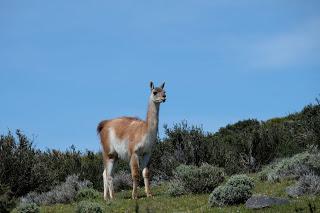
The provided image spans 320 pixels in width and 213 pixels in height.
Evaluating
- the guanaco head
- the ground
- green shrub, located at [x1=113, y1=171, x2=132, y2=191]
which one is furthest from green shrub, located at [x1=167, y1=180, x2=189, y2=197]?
green shrub, located at [x1=113, y1=171, x2=132, y2=191]

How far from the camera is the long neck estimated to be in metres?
15.7

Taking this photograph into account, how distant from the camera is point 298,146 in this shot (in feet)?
78.1

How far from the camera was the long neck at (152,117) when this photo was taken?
15.7 metres

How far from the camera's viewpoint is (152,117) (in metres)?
15.9

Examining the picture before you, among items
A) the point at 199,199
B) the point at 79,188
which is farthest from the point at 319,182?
the point at 79,188

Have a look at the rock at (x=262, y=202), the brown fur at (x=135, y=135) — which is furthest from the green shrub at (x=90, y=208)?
the rock at (x=262, y=202)

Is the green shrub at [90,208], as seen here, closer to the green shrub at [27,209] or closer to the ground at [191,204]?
the ground at [191,204]

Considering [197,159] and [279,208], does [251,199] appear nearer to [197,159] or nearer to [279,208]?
[279,208]

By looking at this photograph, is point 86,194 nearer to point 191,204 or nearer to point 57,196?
point 57,196

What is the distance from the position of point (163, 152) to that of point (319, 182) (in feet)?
34.9

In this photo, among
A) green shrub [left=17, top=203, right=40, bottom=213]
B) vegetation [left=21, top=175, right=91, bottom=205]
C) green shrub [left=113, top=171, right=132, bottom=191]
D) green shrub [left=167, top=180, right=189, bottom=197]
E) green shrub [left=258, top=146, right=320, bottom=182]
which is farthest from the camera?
green shrub [left=113, top=171, right=132, bottom=191]

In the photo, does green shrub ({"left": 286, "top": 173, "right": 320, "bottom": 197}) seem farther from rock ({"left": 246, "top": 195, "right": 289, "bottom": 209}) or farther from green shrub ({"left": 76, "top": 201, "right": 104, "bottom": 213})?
green shrub ({"left": 76, "top": 201, "right": 104, "bottom": 213})

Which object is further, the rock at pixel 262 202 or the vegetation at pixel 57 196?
the vegetation at pixel 57 196

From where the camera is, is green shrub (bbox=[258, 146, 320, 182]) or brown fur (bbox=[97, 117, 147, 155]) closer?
green shrub (bbox=[258, 146, 320, 182])
